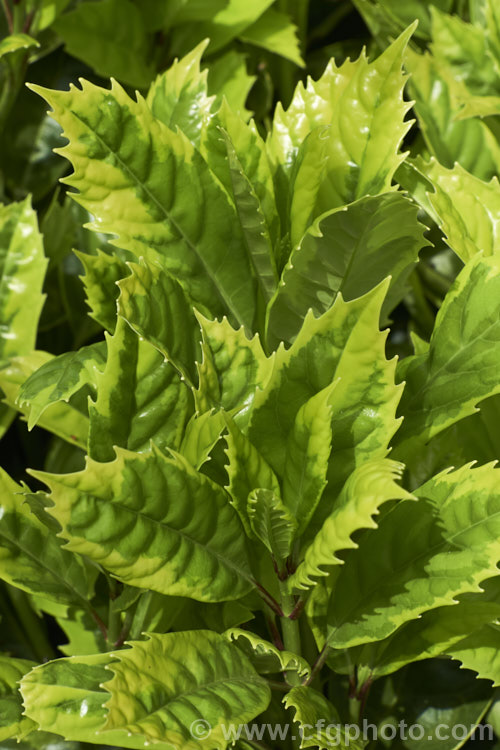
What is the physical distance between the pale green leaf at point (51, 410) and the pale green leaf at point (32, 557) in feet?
0.22

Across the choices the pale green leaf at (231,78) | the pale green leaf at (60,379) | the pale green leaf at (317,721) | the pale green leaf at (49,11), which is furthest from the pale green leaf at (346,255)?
the pale green leaf at (49,11)

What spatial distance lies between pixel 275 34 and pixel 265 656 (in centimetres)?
69

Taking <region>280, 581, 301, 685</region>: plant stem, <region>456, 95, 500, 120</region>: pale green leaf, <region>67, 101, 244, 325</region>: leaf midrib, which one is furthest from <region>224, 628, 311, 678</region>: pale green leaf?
<region>456, 95, 500, 120</region>: pale green leaf

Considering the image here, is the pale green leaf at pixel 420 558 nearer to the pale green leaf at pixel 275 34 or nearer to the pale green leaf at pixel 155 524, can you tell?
the pale green leaf at pixel 155 524

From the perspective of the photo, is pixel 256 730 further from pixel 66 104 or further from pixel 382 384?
pixel 66 104

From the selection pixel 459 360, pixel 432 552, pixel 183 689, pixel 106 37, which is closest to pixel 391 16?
pixel 106 37

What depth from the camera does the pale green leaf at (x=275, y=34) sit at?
Answer: 0.92m

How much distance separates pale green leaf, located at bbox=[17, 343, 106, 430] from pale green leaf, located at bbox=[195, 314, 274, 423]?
76 millimetres

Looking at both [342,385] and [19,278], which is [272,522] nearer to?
[342,385]

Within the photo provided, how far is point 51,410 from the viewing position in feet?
2.14

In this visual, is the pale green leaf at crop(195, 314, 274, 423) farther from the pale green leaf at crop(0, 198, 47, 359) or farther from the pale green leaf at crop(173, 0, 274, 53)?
the pale green leaf at crop(173, 0, 274, 53)

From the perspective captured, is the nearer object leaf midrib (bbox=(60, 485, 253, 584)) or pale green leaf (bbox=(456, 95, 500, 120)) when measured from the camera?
leaf midrib (bbox=(60, 485, 253, 584))

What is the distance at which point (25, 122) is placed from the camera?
39.3 inches

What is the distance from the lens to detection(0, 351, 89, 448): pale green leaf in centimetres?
65
